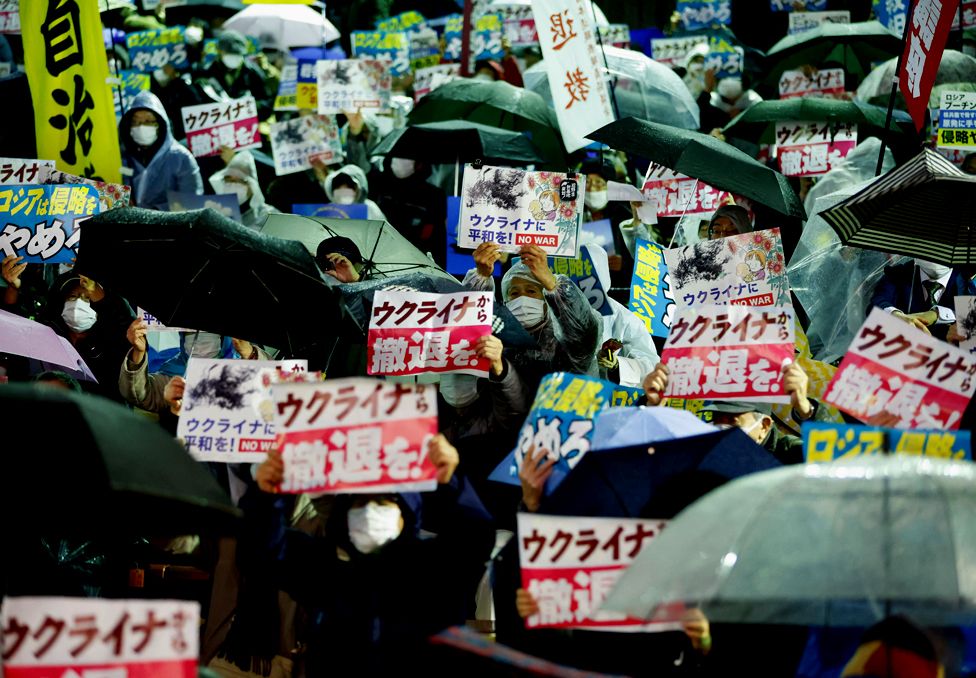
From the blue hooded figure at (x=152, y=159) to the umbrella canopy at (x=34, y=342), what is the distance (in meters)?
3.57

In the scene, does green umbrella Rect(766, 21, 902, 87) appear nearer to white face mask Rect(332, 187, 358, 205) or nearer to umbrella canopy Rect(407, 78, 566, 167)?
umbrella canopy Rect(407, 78, 566, 167)

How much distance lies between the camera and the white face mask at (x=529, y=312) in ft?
25.4

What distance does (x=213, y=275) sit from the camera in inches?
296

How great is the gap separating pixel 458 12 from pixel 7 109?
684 centimetres

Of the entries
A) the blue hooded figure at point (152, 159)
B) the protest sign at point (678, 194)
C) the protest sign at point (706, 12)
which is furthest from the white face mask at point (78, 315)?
the protest sign at point (706, 12)

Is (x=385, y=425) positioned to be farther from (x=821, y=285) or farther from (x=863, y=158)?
(x=863, y=158)

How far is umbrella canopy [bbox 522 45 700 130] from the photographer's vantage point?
12406mm

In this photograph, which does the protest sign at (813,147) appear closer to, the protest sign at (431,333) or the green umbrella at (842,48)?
the green umbrella at (842,48)

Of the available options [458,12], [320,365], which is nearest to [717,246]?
[320,365]

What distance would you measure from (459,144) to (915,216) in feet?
13.6

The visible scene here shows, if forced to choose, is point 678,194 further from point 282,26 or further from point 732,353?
point 282,26

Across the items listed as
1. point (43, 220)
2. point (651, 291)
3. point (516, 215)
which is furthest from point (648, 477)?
point (43, 220)

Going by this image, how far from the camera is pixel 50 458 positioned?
15.9 ft

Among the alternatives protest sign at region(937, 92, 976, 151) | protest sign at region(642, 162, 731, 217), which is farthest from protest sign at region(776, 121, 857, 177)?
protest sign at region(642, 162, 731, 217)
